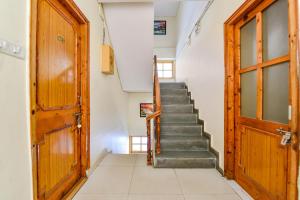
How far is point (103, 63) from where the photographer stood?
3.47 metres

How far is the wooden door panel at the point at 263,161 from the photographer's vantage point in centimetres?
173

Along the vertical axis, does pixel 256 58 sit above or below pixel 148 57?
below

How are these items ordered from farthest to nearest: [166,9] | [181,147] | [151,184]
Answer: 1. [166,9]
2. [181,147]
3. [151,184]

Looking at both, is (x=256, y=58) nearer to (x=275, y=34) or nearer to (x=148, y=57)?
(x=275, y=34)

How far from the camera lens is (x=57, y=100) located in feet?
6.82

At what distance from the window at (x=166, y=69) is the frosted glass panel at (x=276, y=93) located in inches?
212

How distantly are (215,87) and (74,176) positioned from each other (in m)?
2.30

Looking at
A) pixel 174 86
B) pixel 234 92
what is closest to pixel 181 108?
pixel 174 86

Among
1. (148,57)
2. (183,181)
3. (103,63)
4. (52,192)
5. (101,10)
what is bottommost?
(183,181)

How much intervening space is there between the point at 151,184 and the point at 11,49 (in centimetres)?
205

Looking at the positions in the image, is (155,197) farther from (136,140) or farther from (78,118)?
(136,140)

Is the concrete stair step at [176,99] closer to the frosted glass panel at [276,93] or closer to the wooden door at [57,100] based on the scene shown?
the wooden door at [57,100]

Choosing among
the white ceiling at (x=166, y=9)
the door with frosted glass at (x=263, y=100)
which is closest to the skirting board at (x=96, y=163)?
the door with frosted glass at (x=263, y=100)

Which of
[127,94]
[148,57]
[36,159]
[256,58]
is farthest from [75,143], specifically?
[127,94]
